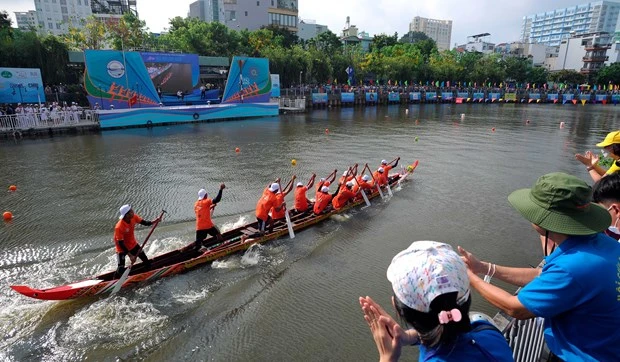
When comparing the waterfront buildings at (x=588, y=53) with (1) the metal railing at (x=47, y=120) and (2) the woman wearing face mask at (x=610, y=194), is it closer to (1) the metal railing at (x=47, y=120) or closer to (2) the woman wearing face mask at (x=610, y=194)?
(1) the metal railing at (x=47, y=120)

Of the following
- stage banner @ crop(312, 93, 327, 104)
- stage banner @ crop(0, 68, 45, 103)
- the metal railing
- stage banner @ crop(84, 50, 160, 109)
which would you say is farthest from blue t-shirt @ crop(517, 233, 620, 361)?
stage banner @ crop(312, 93, 327, 104)

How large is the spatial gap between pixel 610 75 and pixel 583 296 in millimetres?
99158

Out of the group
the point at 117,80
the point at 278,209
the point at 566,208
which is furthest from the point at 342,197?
the point at 117,80

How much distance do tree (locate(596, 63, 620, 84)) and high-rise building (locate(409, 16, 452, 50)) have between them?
12661 centimetres

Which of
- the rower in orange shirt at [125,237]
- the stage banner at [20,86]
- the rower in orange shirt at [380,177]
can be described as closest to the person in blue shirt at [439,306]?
the rower in orange shirt at [125,237]

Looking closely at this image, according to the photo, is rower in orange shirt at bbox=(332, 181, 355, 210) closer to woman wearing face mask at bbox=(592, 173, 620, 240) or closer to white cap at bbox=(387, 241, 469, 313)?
woman wearing face mask at bbox=(592, 173, 620, 240)

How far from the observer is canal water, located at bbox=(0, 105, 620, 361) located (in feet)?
22.0

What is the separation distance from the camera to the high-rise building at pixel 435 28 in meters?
196

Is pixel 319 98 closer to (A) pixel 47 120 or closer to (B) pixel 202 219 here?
(A) pixel 47 120

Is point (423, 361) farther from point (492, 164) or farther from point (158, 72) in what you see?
point (158, 72)

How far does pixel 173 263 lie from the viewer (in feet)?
28.1

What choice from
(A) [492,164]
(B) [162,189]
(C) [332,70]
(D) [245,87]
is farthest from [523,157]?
(C) [332,70]

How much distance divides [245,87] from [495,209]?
2911 centimetres

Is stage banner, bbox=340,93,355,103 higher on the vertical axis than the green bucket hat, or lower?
lower
